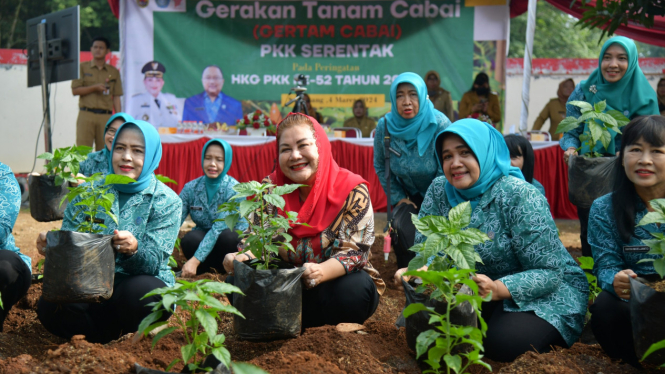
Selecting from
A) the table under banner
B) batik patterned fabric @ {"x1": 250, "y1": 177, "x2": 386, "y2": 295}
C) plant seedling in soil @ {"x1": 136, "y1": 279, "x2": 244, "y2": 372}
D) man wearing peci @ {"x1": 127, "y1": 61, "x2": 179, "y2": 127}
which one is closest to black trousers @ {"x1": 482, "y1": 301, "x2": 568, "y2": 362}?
batik patterned fabric @ {"x1": 250, "y1": 177, "x2": 386, "y2": 295}

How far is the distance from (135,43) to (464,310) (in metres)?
7.66

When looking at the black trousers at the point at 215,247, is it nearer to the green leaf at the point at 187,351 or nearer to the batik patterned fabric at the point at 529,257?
the batik patterned fabric at the point at 529,257

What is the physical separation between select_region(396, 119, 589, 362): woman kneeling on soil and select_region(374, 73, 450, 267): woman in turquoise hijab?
55.4 inches

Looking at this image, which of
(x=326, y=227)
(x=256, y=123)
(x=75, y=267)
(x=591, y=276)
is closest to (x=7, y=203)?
(x=75, y=267)

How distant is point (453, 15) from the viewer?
8.27 metres

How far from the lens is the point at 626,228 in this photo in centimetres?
225

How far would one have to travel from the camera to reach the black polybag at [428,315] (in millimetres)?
1903

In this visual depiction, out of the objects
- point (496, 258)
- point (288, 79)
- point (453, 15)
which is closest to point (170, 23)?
point (288, 79)

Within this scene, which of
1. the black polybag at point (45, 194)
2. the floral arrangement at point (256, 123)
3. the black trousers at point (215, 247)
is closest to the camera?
the black polybag at point (45, 194)

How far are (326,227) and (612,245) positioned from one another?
118 centimetres

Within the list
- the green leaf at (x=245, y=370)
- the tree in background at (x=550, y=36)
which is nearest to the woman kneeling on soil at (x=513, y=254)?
the green leaf at (x=245, y=370)

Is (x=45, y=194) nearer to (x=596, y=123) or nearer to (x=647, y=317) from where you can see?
(x=596, y=123)

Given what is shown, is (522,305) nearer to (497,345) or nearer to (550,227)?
(497,345)

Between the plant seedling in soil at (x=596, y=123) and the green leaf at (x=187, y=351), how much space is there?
8.10ft
